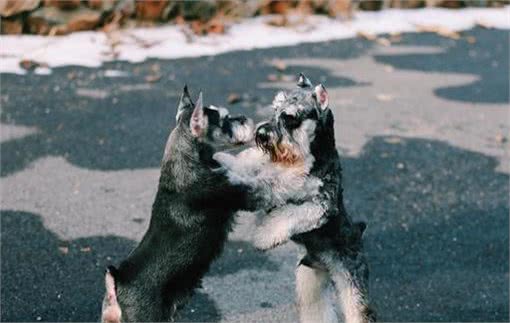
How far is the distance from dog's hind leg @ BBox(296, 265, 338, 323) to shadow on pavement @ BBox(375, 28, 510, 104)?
7.09 meters

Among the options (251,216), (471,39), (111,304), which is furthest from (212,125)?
(471,39)

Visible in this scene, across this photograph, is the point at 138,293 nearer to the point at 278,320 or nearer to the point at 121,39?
the point at 278,320

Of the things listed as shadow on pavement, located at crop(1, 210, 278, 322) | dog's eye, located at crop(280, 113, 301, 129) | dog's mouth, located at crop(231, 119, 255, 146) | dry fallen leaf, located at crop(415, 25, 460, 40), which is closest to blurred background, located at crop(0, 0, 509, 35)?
dry fallen leaf, located at crop(415, 25, 460, 40)

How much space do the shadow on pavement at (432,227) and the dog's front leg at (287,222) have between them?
1821 millimetres

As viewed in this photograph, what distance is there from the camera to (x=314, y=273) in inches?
229

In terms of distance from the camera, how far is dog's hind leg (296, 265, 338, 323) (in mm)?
5840

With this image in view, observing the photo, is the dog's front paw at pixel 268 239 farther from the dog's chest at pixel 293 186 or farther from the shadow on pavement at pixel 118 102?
the shadow on pavement at pixel 118 102

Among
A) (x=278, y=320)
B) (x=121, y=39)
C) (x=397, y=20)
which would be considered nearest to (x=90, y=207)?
(x=278, y=320)

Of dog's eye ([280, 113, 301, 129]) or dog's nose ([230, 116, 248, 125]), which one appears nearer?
dog's eye ([280, 113, 301, 129])

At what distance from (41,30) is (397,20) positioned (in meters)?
6.50

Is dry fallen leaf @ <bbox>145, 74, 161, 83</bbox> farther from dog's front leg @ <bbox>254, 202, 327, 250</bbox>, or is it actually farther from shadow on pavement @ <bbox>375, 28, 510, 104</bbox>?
dog's front leg @ <bbox>254, 202, 327, 250</bbox>

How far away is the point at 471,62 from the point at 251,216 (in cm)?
668

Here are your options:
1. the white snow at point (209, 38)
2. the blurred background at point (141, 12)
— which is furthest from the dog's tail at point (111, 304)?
the blurred background at point (141, 12)

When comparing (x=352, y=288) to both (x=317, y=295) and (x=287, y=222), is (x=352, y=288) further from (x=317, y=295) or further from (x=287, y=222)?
(x=287, y=222)
